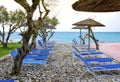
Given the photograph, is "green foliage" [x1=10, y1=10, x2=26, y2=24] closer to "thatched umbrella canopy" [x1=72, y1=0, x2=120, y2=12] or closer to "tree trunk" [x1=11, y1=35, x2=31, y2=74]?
"tree trunk" [x1=11, y1=35, x2=31, y2=74]

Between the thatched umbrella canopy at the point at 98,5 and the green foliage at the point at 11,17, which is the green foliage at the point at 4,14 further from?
the thatched umbrella canopy at the point at 98,5

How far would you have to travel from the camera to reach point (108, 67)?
31.3 feet

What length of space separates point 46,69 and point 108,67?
2778mm

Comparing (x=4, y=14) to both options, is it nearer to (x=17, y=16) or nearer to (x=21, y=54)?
(x=17, y=16)

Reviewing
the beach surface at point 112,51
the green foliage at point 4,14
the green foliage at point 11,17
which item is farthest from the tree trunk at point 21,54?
the green foliage at point 4,14

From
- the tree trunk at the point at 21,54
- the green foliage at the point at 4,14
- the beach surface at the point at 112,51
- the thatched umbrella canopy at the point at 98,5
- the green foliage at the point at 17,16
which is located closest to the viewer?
the thatched umbrella canopy at the point at 98,5

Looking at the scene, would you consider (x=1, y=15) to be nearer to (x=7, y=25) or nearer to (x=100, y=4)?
(x=7, y=25)

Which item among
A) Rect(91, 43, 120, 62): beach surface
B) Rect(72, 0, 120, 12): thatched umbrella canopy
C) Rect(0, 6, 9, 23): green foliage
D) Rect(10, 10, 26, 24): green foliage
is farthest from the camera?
Rect(0, 6, 9, 23): green foliage

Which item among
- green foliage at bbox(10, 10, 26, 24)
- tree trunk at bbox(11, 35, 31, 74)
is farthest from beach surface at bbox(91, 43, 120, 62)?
tree trunk at bbox(11, 35, 31, 74)

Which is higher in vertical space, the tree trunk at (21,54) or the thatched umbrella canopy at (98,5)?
the thatched umbrella canopy at (98,5)

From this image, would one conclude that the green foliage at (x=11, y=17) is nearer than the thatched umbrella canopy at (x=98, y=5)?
No

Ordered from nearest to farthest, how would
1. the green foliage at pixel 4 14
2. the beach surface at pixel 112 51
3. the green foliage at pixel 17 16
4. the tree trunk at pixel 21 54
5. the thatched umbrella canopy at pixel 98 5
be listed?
the thatched umbrella canopy at pixel 98 5, the tree trunk at pixel 21 54, the beach surface at pixel 112 51, the green foliage at pixel 17 16, the green foliage at pixel 4 14

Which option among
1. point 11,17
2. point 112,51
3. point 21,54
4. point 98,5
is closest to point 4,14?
point 11,17

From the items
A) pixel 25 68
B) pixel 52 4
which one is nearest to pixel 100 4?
pixel 25 68
